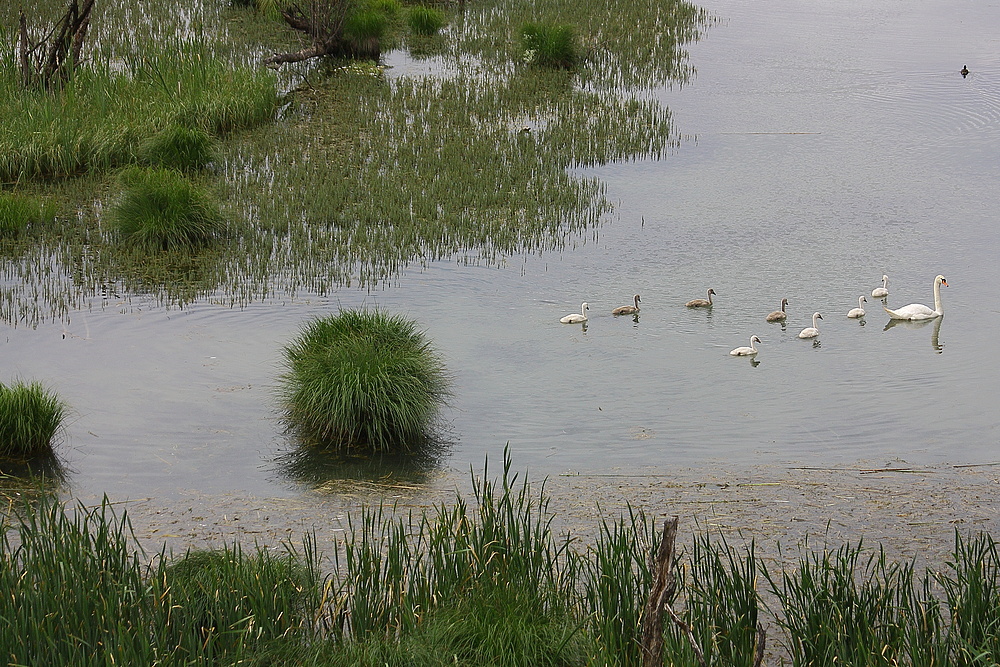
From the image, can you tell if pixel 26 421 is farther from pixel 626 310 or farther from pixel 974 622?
pixel 974 622

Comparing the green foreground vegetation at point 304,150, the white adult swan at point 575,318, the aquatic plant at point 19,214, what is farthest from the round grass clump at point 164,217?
the white adult swan at point 575,318

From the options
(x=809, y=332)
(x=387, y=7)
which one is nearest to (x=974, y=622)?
(x=809, y=332)

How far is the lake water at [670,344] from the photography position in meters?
8.88

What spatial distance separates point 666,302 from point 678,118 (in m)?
8.08

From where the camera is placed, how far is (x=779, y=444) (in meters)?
9.00

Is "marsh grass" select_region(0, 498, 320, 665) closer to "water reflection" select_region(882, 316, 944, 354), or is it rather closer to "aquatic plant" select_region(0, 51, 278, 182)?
"water reflection" select_region(882, 316, 944, 354)

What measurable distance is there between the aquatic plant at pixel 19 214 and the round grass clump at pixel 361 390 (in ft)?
16.9

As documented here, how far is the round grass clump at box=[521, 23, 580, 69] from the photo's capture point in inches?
862

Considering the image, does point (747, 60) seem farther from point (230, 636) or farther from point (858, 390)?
point (230, 636)

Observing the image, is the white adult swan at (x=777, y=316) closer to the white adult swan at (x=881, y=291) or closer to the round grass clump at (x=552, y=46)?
the white adult swan at (x=881, y=291)

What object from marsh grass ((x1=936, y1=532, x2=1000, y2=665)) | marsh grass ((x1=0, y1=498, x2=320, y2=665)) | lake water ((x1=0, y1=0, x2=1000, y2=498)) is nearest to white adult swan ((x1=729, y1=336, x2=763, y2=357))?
lake water ((x1=0, y1=0, x2=1000, y2=498))

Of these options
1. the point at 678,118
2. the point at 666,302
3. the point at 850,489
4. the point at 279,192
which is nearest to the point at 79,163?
the point at 279,192

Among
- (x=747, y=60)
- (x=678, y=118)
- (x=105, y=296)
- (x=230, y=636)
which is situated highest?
(x=747, y=60)

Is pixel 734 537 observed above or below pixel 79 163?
below
